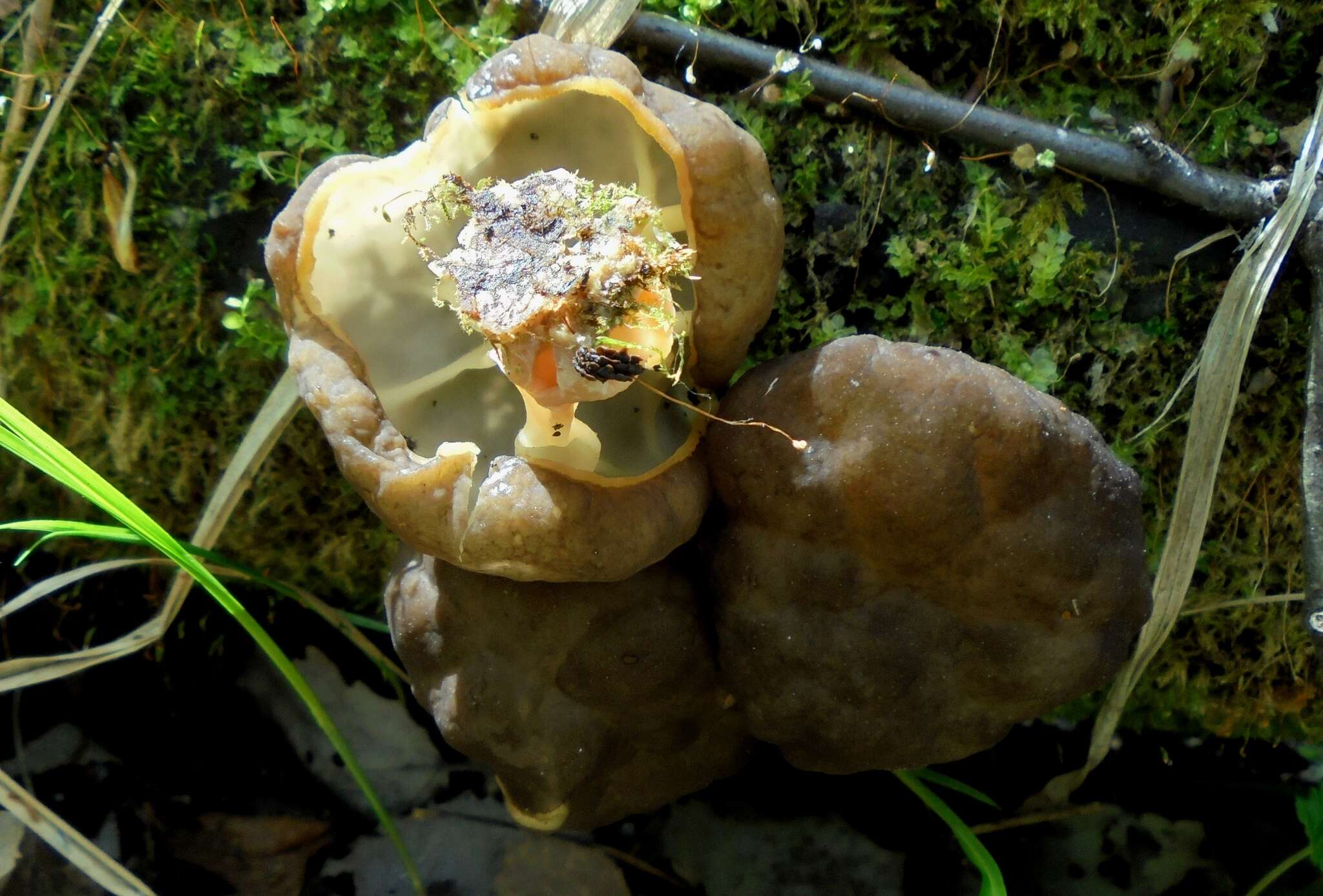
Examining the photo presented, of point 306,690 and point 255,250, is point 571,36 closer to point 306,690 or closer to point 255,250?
point 255,250

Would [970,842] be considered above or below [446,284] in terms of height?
below

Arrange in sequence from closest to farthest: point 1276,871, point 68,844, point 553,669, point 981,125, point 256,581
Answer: point 553,669 → point 981,125 → point 68,844 → point 1276,871 → point 256,581

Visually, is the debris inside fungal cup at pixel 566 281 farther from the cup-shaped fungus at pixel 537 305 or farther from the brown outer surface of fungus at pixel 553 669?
the brown outer surface of fungus at pixel 553 669

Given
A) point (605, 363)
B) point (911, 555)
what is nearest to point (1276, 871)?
point (911, 555)

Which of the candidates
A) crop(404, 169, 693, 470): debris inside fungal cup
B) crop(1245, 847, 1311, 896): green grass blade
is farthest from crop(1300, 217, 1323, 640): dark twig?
crop(404, 169, 693, 470): debris inside fungal cup

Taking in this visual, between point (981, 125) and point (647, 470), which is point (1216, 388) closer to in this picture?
point (981, 125)

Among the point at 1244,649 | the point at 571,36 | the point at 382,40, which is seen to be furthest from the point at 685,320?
the point at 1244,649

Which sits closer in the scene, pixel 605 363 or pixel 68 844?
pixel 605 363

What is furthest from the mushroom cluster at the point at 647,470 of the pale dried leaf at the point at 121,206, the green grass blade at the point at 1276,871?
the green grass blade at the point at 1276,871

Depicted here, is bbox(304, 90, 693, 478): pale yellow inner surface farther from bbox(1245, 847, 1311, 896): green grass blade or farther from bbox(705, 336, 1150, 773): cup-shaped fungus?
bbox(1245, 847, 1311, 896): green grass blade
